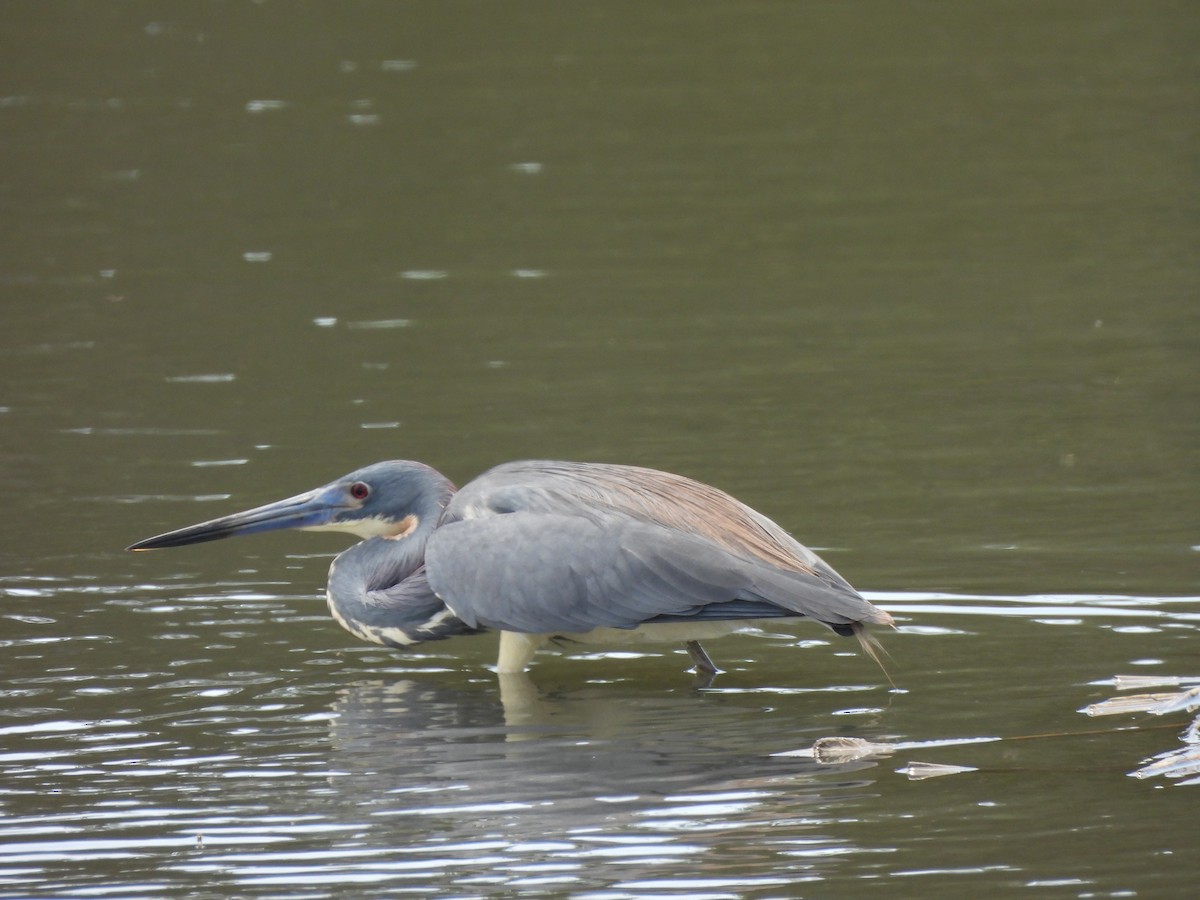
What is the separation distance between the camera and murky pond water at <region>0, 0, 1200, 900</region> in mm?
7023

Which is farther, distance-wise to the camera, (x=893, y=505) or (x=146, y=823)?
(x=893, y=505)

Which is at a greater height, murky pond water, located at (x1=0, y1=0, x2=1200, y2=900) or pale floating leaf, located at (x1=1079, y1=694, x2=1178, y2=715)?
murky pond water, located at (x1=0, y1=0, x2=1200, y2=900)

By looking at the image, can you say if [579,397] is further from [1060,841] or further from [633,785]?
[1060,841]

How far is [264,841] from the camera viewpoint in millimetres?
6977

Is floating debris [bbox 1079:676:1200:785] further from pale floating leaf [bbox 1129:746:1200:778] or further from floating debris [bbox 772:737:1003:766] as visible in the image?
floating debris [bbox 772:737:1003:766]

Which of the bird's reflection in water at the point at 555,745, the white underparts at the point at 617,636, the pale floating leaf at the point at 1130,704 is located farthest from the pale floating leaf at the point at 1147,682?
the white underparts at the point at 617,636

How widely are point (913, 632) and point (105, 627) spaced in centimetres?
356

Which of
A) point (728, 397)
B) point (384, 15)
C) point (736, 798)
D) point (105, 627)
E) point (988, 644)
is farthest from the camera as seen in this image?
point (384, 15)

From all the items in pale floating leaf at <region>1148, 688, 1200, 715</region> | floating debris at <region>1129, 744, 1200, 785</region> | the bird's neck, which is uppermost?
the bird's neck

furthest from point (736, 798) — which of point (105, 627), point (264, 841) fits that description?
point (105, 627)

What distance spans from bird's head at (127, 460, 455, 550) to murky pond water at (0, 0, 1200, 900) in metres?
0.46

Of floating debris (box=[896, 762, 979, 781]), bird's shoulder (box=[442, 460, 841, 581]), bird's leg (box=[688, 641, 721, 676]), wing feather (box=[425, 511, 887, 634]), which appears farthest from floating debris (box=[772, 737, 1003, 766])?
bird's leg (box=[688, 641, 721, 676])

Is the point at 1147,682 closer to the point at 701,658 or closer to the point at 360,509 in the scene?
the point at 701,658

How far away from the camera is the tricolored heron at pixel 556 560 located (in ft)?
26.7
